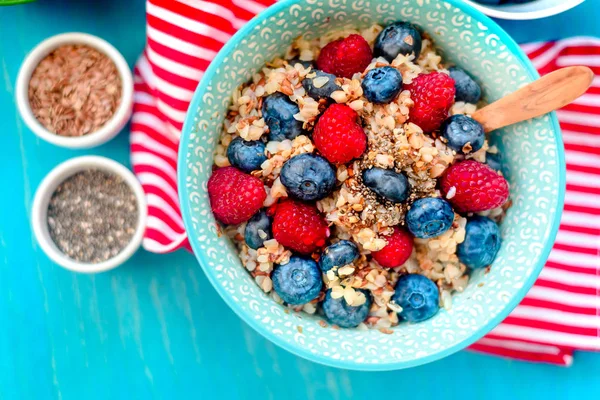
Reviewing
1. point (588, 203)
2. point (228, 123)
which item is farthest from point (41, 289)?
point (588, 203)

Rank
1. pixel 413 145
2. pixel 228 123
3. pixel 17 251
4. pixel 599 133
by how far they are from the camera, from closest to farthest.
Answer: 1. pixel 413 145
2. pixel 228 123
3. pixel 599 133
4. pixel 17 251

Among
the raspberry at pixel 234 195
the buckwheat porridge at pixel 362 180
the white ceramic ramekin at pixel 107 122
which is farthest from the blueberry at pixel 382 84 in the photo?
the white ceramic ramekin at pixel 107 122

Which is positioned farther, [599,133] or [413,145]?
[599,133]

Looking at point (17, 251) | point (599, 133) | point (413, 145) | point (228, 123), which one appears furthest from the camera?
point (17, 251)

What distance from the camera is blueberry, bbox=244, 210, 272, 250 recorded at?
2.95ft

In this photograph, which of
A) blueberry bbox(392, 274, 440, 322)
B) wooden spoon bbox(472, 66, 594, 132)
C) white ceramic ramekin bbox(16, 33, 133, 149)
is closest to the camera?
wooden spoon bbox(472, 66, 594, 132)

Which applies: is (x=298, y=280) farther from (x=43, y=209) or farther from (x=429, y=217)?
(x=43, y=209)

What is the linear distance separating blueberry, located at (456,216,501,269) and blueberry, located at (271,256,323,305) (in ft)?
0.78

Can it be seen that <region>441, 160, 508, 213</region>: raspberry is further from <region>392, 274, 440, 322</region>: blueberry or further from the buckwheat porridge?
<region>392, 274, 440, 322</region>: blueberry

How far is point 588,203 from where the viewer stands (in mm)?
1110

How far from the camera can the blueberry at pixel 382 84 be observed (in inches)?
33.4

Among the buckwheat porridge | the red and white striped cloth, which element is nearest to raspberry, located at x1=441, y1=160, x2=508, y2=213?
the buckwheat porridge

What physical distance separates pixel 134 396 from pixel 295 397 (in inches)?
13.4

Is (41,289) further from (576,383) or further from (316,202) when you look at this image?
(576,383)
